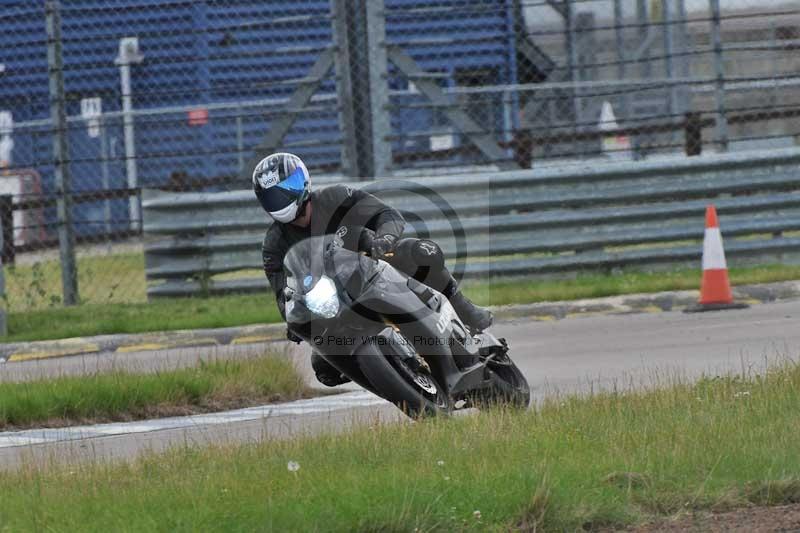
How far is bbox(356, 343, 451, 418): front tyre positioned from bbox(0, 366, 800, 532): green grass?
0.96ft

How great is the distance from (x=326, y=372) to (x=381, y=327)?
1.67ft

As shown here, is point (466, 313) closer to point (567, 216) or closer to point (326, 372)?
point (326, 372)

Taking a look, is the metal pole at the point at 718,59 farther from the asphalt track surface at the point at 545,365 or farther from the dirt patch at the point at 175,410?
the dirt patch at the point at 175,410

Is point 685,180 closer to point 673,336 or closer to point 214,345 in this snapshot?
point 673,336

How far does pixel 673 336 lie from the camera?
1172 cm

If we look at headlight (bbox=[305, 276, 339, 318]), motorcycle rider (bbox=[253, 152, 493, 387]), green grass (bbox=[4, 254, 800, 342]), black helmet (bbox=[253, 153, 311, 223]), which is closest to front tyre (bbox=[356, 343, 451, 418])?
motorcycle rider (bbox=[253, 152, 493, 387])

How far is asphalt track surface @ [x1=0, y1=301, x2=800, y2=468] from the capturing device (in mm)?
8539

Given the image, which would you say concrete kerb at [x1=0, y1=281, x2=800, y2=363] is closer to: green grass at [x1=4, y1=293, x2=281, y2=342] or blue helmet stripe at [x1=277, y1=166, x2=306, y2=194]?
green grass at [x1=4, y1=293, x2=281, y2=342]

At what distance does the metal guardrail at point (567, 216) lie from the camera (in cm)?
1489

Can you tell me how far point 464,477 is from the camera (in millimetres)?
5902

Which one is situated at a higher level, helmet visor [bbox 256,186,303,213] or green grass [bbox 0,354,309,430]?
helmet visor [bbox 256,186,303,213]

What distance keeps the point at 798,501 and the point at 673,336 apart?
19.3ft

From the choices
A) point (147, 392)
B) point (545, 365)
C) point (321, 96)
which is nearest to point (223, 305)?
point (321, 96)

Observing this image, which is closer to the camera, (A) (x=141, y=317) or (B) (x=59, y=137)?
(A) (x=141, y=317)
